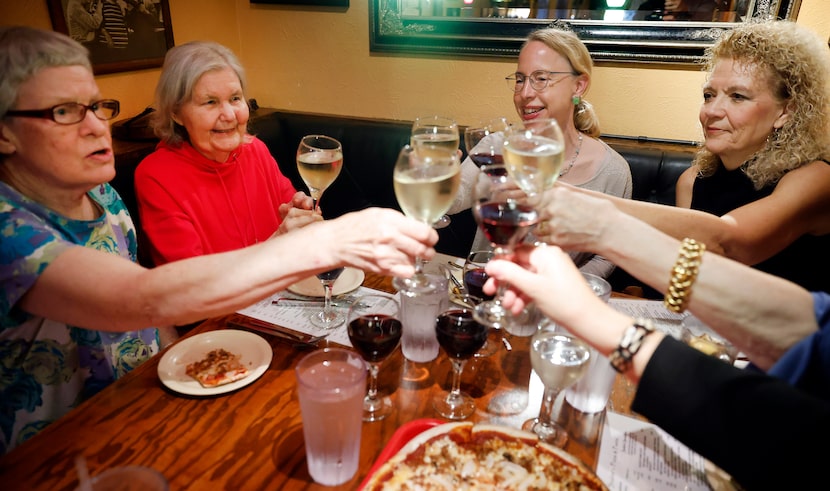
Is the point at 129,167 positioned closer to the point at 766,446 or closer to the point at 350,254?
the point at 350,254

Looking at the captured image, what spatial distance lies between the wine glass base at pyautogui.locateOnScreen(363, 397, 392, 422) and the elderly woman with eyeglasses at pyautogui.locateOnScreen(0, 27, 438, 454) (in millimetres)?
315

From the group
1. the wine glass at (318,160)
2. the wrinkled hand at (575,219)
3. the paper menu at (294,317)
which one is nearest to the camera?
the wrinkled hand at (575,219)

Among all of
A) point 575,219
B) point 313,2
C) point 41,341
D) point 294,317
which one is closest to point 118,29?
point 313,2

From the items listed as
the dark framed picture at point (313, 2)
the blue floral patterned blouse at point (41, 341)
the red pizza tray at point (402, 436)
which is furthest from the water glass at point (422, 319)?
the dark framed picture at point (313, 2)

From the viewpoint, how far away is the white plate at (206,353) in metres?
1.19

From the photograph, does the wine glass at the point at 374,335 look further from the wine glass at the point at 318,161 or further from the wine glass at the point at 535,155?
the wine glass at the point at 318,161

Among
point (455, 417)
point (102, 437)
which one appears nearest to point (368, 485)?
point (455, 417)

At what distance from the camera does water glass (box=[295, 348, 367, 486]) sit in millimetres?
911

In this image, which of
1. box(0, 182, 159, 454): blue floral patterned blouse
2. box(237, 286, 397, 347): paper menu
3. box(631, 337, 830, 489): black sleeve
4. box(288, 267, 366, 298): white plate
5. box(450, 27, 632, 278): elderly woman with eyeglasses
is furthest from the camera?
box(450, 27, 632, 278): elderly woman with eyeglasses

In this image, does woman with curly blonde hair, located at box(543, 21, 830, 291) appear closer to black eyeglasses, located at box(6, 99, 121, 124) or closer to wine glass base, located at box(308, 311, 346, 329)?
wine glass base, located at box(308, 311, 346, 329)

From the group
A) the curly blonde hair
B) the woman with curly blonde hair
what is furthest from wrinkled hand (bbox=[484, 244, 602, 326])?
the curly blonde hair

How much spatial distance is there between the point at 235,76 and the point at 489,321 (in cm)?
163

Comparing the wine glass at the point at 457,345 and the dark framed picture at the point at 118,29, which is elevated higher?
the dark framed picture at the point at 118,29

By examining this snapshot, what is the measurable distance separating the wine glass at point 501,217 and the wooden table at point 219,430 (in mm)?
247
